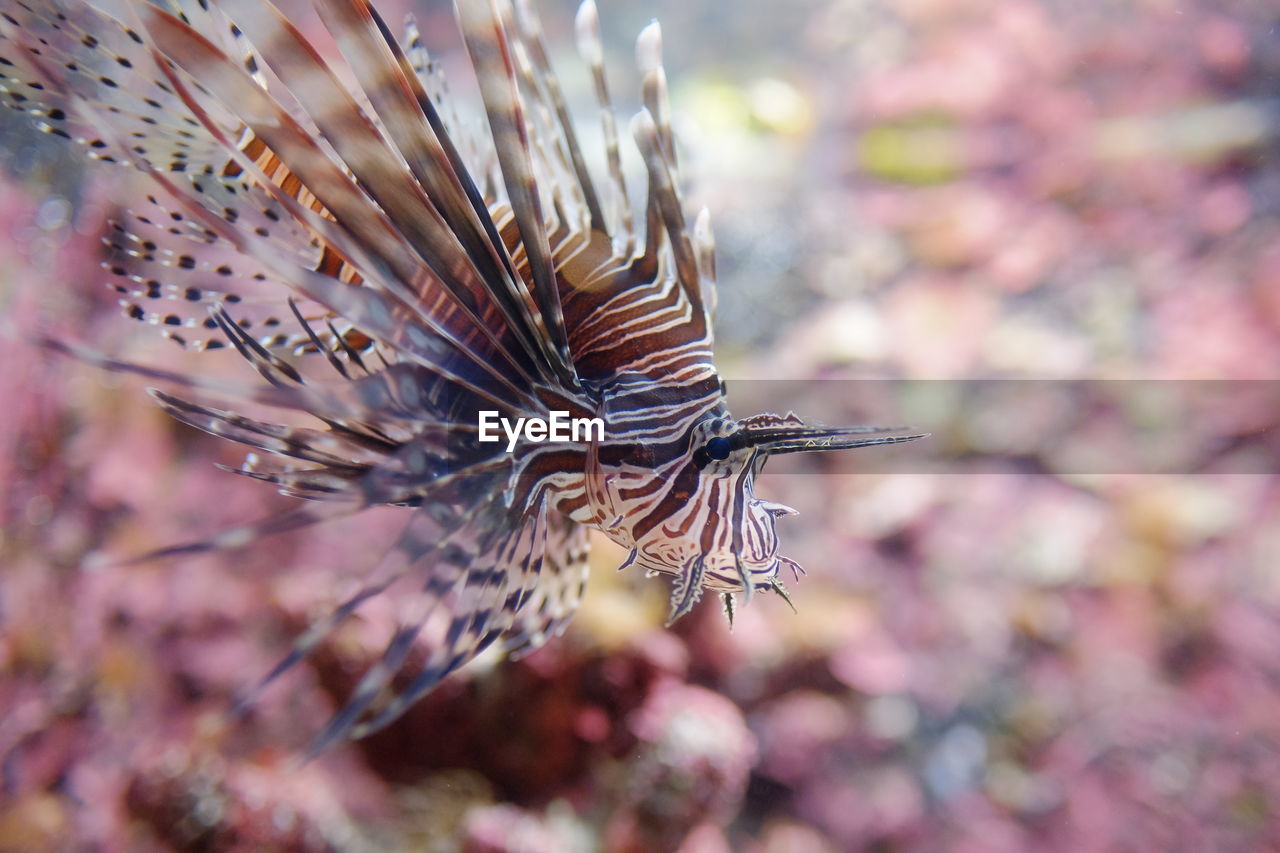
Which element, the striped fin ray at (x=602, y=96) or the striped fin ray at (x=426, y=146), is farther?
the striped fin ray at (x=602, y=96)

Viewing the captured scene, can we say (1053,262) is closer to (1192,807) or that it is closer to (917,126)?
(917,126)

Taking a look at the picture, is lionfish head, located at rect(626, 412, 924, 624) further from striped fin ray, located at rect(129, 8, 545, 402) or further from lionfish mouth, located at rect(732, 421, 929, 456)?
striped fin ray, located at rect(129, 8, 545, 402)

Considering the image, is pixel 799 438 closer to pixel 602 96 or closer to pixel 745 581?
pixel 745 581

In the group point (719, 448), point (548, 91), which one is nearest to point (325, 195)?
point (548, 91)

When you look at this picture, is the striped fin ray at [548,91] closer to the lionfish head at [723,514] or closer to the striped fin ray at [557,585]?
the lionfish head at [723,514]

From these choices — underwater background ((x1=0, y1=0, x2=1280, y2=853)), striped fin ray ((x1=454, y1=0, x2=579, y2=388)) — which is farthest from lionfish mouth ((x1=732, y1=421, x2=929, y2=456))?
underwater background ((x1=0, y1=0, x2=1280, y2=853))

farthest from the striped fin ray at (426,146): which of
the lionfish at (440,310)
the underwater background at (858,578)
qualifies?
the underwater background at (858,578)

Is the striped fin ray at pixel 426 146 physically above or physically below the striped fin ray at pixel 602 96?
below
